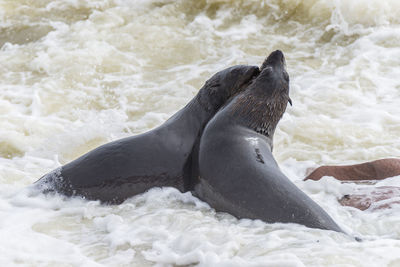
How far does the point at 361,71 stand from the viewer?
941 centimetres

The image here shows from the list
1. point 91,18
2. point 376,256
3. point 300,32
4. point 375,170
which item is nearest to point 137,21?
point 91,18

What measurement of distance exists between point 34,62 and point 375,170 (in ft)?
20.6

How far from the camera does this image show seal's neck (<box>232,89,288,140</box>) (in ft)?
16.4

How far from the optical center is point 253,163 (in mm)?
4543

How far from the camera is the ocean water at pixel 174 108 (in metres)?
4.01

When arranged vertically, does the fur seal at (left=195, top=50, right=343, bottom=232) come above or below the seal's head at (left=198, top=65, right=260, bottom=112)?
below

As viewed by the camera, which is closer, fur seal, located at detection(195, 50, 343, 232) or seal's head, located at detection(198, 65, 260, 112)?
fur seal, located at detection(195, 50, 343, 232)

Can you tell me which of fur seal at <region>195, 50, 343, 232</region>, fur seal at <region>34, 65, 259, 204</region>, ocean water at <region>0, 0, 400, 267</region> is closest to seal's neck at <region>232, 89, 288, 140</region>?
fur seal at <region>195, 50, 343, 232</region>

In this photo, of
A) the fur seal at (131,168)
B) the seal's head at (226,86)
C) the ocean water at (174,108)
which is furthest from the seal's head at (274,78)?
the ocean water at (174,108)

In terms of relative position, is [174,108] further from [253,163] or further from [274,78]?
[253,163]

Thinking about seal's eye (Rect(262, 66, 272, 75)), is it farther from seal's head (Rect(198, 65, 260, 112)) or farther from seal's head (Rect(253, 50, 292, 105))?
seal's head (Rect(198, 65, 260, 112))

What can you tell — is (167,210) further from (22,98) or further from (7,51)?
(7,51)

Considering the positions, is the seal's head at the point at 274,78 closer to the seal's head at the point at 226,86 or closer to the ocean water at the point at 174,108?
the seal's head at the point at 226,86

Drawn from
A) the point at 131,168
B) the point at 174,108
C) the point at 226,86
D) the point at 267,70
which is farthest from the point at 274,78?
the point at 174,108
